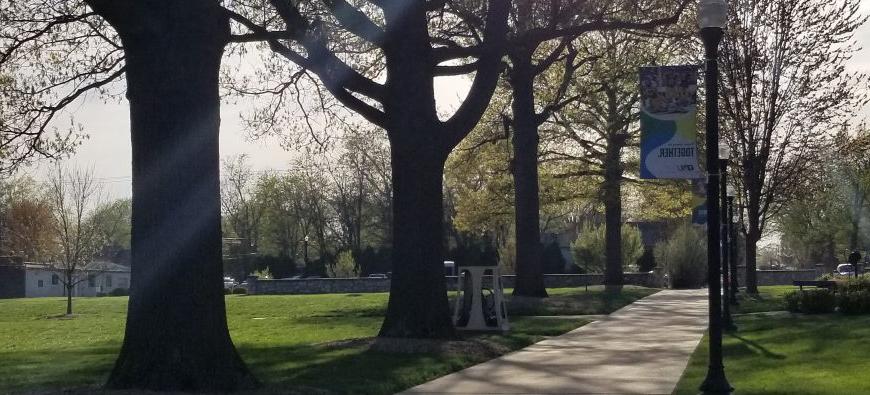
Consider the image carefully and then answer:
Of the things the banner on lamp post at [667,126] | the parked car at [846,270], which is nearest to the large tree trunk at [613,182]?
the parked car at [846,270]

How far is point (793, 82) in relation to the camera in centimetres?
3172

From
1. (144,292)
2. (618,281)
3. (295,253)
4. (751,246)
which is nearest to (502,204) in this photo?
(618,281)

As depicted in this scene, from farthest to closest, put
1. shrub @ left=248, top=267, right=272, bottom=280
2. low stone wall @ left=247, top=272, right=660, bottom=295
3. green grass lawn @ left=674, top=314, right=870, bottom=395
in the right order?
shrub @ left=248, top=267, right=272, bottom=280, low stone wall @ left=247, top=272, right=660, bottom=295, green grass lawn @ left=674, top=314, right=870, bottom=395

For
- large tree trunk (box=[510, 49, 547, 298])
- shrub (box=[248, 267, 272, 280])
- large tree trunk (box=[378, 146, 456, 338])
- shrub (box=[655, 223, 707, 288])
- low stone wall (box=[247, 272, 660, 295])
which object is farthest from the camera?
shrub (box=[248, 267, 272, 280])

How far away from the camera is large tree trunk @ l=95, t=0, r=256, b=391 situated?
10.8 metres

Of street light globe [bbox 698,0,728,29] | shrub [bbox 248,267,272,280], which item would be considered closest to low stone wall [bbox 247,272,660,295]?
shrub [bbox 248,267,272,280]

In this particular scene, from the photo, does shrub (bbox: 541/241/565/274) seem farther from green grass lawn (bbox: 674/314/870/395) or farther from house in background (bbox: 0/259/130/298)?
green grass lawn (bbox: 674/314/870/395)

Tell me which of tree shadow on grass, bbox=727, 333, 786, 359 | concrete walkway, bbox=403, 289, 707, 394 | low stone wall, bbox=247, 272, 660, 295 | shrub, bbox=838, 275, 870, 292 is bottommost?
concrete walkway, bbox=403, 289, 707, 394

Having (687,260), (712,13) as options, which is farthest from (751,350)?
(687,260)

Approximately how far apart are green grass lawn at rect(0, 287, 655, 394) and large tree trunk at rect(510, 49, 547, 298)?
100 cm

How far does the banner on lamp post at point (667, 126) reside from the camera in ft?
35.3

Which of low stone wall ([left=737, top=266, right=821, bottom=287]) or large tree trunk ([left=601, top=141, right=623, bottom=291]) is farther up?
large tree trunk ([left=601, top=141, right=623, bottom=291])

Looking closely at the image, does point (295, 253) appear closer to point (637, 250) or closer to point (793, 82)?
point (637, 250)

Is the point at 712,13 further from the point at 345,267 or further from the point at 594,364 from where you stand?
the point at 345,267
